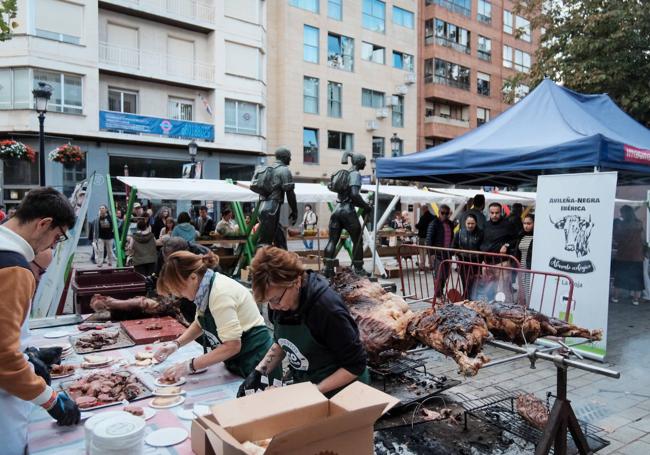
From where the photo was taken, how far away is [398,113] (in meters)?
31.9

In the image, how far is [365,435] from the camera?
1.81 m

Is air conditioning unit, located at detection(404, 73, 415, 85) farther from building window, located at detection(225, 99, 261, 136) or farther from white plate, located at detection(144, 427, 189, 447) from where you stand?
Result: white plate, located at detection(144, 427, 189, 447)

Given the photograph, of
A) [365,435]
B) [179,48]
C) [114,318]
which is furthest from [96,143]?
[365,435]

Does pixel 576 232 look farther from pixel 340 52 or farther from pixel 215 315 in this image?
pixel 340 52

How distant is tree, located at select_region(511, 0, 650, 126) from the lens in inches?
506

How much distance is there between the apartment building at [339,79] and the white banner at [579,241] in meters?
19.7

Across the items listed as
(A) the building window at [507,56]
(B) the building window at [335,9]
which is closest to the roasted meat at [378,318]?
(B) the building window at [335,9]

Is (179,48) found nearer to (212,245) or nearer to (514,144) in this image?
(212,245)

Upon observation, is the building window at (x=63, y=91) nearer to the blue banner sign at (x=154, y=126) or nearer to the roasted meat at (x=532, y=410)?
the blue banner sign at (x=154, y=126)

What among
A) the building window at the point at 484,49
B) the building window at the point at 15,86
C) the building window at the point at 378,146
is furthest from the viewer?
the building window at the point at 484,49

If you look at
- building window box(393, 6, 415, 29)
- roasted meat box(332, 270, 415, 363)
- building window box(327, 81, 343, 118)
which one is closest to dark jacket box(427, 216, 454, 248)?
roasted meat box(332, 270, 415, 363)

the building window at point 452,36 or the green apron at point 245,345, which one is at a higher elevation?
the building window at point 452,36

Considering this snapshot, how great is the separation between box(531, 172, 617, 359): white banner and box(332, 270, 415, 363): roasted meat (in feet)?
9.00

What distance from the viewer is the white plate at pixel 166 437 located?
6.70 feet
